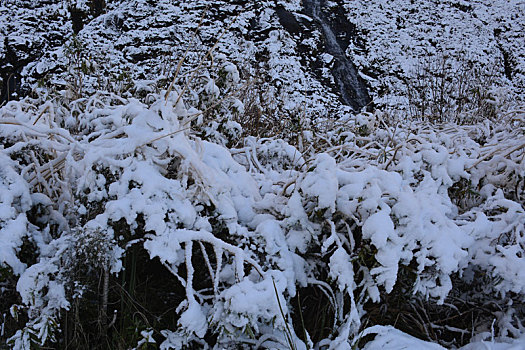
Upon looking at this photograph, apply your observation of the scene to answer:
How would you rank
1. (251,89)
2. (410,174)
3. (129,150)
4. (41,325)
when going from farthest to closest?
1. (251,89)
2. (410,174)
3. (129,150)
4. (41,325)

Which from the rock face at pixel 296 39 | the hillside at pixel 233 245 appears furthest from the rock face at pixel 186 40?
the hillside at pixel 233 245

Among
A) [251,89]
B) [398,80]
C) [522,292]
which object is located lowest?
[398,80]

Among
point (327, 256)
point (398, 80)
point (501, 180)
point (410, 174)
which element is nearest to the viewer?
point (327, 256)

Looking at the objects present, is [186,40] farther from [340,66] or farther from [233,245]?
[233,245]

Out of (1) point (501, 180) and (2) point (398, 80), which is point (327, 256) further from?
(2) point (398, 80)

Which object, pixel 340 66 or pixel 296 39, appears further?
pixel 296 39

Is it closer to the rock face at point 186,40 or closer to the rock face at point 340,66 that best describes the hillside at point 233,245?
the rock face at point 186,40

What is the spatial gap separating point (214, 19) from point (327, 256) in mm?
8791

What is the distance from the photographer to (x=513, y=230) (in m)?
1.66

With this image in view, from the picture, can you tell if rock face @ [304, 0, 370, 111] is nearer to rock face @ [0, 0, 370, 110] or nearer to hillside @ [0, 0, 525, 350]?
rock face @ [0, 0, 370, 110]

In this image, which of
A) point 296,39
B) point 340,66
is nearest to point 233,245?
point 340,66

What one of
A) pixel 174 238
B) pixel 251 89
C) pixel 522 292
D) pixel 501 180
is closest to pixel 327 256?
pixel 174 238

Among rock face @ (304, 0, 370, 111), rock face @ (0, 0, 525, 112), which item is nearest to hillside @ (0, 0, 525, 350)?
rock face @ (0, 0, 525, 112)

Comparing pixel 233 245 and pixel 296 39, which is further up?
pixel 233 245
